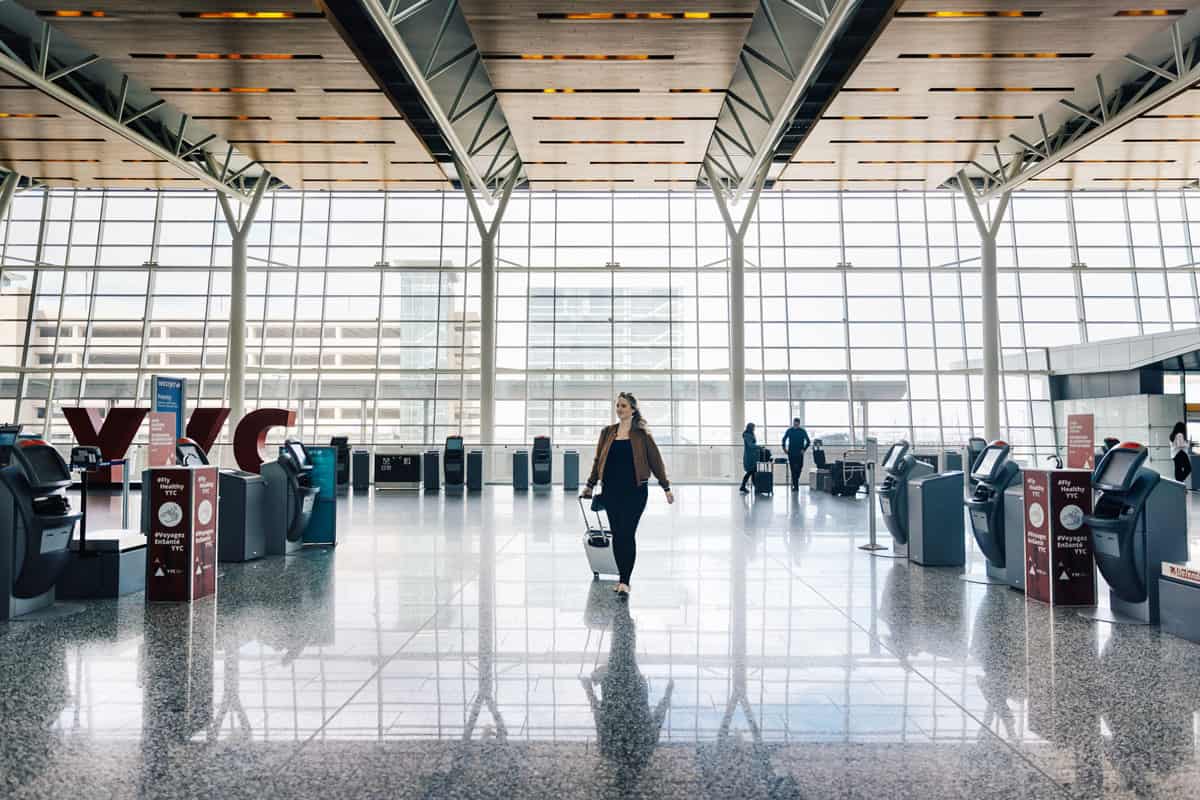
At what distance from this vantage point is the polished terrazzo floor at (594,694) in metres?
2.92

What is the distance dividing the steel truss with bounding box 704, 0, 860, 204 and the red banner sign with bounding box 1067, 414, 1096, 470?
562 cm

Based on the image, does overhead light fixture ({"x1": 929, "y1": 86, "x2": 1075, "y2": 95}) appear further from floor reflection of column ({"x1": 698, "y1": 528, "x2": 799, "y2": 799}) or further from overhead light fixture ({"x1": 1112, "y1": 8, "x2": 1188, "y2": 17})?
floor reflection of column ({"x1": 698, "y1": 528, "x2": 799, "y2": 799})

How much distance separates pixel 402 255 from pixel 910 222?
52.8ft

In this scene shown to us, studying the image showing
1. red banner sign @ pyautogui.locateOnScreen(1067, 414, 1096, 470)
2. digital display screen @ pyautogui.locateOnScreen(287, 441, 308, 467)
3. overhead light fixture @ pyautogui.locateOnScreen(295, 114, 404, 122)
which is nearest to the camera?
red banner sign @ pyautogui.locateOnScreen(1067, 414, 1096, 470)

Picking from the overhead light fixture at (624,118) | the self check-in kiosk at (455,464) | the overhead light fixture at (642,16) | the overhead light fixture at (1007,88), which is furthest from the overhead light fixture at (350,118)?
the overhead light fixture at (1007,88)

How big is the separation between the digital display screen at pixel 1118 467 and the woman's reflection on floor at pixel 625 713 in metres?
3.75

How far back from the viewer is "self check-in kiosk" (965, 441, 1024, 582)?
6996mm

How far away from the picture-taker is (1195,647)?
15.8 feet

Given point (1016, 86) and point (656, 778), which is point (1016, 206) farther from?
point (656, 778)

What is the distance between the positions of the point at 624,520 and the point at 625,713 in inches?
106

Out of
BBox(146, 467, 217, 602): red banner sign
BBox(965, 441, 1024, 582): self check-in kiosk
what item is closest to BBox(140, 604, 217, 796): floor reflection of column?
BBox(146, 467, 217, 602): red banner sign

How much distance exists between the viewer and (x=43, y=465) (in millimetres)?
5641

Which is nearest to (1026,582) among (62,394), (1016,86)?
(1016,86)

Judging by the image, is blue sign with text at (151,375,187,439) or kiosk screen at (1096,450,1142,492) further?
blue sign with text at (151,375,187,439)
